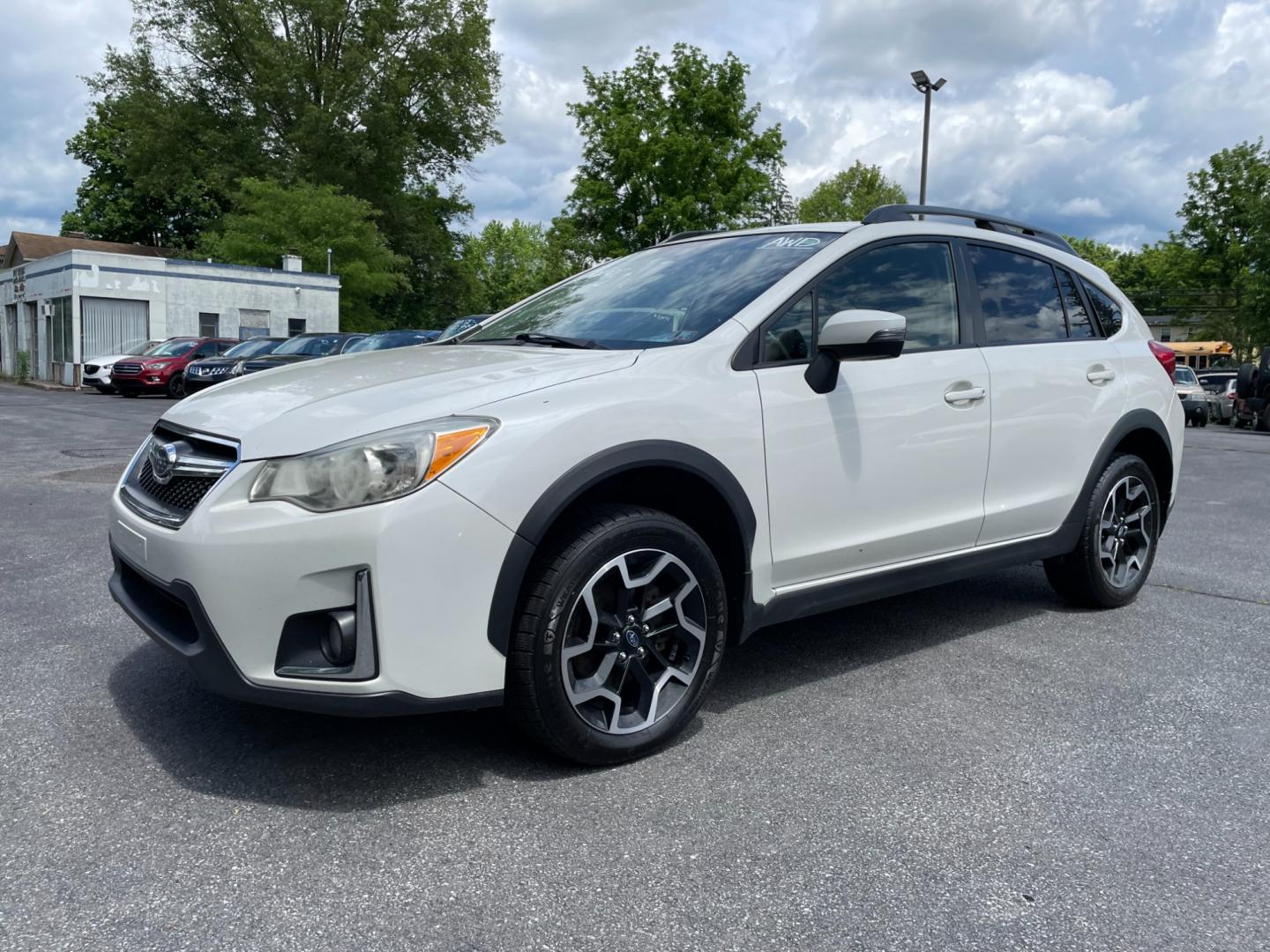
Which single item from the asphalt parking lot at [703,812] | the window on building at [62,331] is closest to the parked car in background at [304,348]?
the window on building at [62,331]

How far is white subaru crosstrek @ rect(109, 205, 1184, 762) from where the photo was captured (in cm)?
262

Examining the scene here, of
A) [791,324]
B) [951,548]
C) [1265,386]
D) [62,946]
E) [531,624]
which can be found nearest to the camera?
[62,946]

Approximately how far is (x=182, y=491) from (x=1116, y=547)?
404 cm

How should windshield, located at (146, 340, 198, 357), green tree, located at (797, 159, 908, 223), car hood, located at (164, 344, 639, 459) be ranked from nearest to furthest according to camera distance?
1. car hood, located at (164, 344, 639, 459)
2. windshield, located at (146, 340, 198, 357)
3. green tree, located at (797, 159, 908, 223)

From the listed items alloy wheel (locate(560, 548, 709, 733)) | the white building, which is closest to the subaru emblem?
alloy wheel (locate(560, 548, 709, 733))

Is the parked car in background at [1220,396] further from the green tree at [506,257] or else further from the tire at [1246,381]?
the green tree at [506,257]

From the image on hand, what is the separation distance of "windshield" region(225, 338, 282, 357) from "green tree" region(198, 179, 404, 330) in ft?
42.4

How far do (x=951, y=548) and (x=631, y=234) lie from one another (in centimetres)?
3625

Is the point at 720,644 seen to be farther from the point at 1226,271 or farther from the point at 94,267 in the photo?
the point at 1226,271

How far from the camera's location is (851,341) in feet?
10.8

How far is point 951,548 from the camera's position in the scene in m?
4.00

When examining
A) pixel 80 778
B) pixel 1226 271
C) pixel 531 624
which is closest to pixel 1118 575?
pixel 531 624

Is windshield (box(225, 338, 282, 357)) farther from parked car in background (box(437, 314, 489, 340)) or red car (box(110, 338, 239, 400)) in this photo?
parked car in background (box(437, 314, 489, 340))

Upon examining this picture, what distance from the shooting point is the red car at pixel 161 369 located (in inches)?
1025
